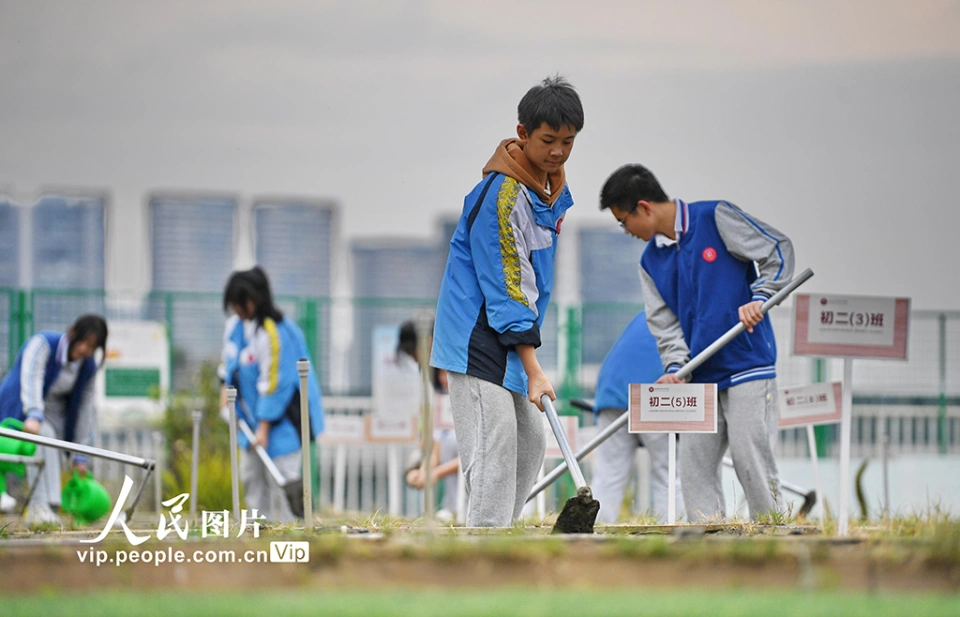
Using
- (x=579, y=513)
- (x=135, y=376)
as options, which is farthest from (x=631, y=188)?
(x=135, y=376)

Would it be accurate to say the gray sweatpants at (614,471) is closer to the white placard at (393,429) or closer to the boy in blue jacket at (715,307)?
the boy in blue jacket at (715,307)

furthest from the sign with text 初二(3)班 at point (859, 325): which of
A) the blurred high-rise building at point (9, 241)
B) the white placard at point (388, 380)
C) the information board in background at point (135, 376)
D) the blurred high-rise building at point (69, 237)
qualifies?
the blurred high-rise building at point (69, 237)

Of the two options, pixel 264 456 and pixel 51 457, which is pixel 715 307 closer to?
A: pixel 264 456

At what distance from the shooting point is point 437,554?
3.09 meters

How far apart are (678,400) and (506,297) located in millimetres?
972

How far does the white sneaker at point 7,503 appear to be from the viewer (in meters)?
9.60

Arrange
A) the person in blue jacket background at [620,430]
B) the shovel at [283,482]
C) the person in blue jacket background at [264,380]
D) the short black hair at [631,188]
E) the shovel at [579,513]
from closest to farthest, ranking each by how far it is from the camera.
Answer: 1. the shovel at [579,513]
2. the short black hair at [631,188]
3. the person in blue jacket background at [620,430]
4. the shovel at [283,482]
5. the person in blue jacket background at [264,380]

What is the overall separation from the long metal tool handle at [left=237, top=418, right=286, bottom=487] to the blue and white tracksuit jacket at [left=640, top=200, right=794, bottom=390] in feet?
11.6

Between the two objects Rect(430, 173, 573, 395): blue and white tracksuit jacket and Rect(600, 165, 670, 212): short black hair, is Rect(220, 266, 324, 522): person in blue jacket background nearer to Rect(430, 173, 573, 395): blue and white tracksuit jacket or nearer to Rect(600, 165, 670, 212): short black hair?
Rect(600, 165, 670, 212): short black hair

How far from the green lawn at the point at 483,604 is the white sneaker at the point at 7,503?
7008mm

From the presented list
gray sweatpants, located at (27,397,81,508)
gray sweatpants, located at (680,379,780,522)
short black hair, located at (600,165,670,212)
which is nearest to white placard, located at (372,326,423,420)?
gray sweatpants, located at (27,397,81,508)

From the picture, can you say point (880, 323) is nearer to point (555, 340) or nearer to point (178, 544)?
point (178, 544)

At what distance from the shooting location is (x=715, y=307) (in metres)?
5.48

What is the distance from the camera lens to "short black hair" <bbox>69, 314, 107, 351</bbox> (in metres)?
8.95
